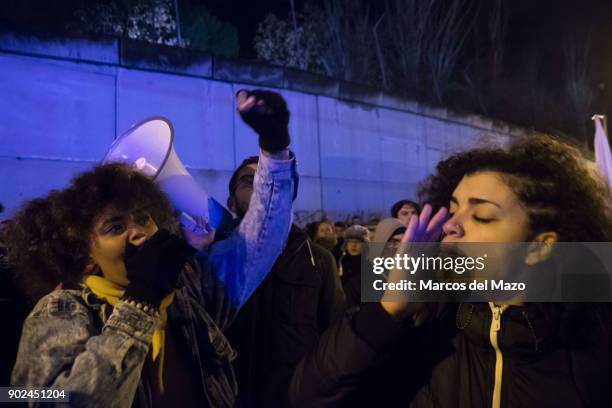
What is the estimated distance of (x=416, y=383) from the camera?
1.40 meters

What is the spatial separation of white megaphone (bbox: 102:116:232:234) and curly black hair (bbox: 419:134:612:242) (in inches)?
36.8

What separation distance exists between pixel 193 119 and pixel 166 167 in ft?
16.0

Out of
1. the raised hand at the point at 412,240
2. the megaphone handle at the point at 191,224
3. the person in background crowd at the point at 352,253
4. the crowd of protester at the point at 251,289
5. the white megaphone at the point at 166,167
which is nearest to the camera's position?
the raised hand at the point at 412,240

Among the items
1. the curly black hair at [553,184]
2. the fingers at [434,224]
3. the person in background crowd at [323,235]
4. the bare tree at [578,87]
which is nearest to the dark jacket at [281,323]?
the curly black hair at [553,184]

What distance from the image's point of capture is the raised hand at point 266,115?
5.08 ft

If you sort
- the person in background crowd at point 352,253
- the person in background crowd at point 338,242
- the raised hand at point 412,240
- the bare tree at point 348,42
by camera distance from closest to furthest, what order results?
1. the raised hand at point 412,240
2. the person in background crowd at point 352,253
3. the person in background crowd at point 338,242
4. the bare tree at point 348,42

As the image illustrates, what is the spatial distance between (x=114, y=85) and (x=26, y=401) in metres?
5.34

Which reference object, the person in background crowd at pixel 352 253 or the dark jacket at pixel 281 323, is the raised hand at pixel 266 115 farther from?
the person in background crowd at pixel 352 253

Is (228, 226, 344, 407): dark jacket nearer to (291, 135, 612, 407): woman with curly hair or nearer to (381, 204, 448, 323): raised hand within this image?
(291, 135, 612, 407): woman with curly hair

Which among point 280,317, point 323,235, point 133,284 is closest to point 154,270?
point 133,284

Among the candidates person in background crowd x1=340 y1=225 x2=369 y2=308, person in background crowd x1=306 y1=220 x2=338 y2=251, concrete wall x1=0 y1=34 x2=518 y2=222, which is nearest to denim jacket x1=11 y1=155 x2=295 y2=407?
person in background crowd x1=340 y1=225 x2=369 y2=308

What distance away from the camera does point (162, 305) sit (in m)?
1.48

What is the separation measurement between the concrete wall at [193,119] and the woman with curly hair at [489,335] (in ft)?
7.03

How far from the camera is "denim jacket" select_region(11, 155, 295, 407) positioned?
130 cm
